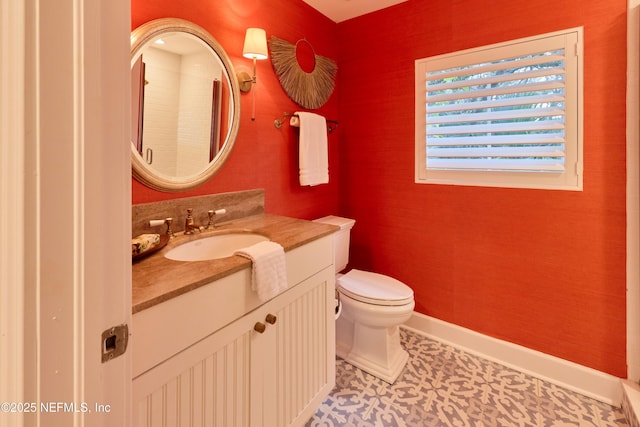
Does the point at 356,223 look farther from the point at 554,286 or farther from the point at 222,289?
Answer: the point at 222,289

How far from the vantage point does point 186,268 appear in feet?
3.15

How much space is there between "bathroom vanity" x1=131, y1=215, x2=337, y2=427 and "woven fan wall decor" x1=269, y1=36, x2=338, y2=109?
3.28ft

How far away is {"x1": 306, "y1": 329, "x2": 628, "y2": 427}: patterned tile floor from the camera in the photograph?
1.48 m

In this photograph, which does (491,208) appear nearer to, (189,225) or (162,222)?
(189,225)

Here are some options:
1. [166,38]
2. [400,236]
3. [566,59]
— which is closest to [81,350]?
[166,38]

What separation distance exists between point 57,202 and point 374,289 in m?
1.66

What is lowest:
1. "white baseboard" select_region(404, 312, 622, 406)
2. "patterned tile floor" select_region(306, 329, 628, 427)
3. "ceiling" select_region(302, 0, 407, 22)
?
"patterned tile floor" select_region(306, 329, 628, 427)

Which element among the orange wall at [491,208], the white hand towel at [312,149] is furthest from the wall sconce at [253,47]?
the orange wall at [491,208]

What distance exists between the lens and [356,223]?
8.15 feet

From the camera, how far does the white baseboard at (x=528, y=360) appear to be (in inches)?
63.7

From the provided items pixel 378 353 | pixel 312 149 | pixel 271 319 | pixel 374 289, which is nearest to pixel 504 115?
pixel 312 149

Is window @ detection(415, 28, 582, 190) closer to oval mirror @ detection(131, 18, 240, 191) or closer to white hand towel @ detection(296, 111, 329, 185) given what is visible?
white hand towel @ detection(296, 111, 329, 185)

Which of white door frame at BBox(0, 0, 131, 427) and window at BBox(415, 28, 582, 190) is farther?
window at BBox(415, 28, 582, 190)

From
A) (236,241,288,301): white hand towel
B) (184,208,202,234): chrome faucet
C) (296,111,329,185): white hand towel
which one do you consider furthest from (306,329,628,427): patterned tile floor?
(296,111,329,185): white hand towel
